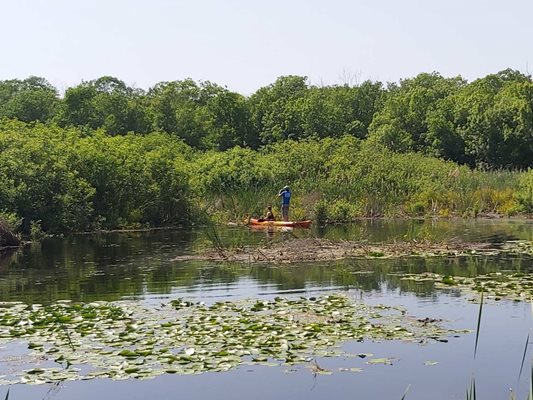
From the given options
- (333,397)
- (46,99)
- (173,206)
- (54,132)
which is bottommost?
(333,397)

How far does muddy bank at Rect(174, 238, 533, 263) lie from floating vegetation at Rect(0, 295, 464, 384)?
21.4ft

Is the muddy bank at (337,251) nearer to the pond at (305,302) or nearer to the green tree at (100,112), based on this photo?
the pond at (305,302)

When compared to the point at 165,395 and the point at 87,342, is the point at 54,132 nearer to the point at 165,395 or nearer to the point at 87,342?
the point at 87,342

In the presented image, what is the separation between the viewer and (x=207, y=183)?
39.5 meters

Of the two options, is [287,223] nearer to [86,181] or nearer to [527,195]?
[86,181]

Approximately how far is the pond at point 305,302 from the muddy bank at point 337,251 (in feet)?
2.64

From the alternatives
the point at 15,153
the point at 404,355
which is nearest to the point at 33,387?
the point at 404,355

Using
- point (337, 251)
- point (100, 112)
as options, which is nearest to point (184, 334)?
point (337, 251)

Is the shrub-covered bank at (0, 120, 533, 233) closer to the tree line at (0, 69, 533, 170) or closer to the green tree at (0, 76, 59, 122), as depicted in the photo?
the tree line at (0, 69, 533, 170)

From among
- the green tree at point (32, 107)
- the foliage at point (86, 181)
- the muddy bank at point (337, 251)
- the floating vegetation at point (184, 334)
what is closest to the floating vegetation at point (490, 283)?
the floating vegetation at point (184, 334)

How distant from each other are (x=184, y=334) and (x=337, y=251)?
1104 centimetres

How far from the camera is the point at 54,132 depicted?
36.7m

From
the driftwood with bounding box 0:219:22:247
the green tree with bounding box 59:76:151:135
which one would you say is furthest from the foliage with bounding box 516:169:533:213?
the green tree with bounding box 59:76:151:135

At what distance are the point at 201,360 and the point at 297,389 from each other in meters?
1.44
